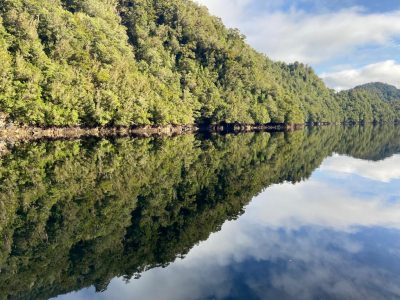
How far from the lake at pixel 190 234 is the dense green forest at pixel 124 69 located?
39.0 metres

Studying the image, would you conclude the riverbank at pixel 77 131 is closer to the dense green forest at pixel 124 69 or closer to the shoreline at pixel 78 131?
the shoreline at pixel 78 131

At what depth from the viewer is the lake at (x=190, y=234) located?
1582 centimetres

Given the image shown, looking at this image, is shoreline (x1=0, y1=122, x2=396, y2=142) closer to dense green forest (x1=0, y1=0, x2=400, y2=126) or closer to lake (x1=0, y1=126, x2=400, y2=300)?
dense green forest (x1=0, y1=0, x2=400, y2=126)

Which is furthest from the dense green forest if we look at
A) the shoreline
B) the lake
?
the lake

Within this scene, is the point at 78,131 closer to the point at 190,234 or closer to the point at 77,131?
the point at 77,131

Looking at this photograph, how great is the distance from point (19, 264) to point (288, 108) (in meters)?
177

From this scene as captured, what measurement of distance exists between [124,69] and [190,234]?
9710 cm

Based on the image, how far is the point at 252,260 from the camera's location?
60.8 ft

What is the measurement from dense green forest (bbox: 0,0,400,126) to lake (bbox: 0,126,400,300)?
3896cm

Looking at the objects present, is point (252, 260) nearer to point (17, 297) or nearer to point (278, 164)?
point (17, 297)

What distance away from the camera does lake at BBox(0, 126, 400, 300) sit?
51.9 feet

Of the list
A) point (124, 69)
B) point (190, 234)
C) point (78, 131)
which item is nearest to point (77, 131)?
point (78, 131)

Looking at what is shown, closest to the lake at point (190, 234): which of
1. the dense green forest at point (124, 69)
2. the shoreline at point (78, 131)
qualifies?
the shoreline at point (78, 131)

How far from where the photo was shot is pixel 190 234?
2262 centimetres
